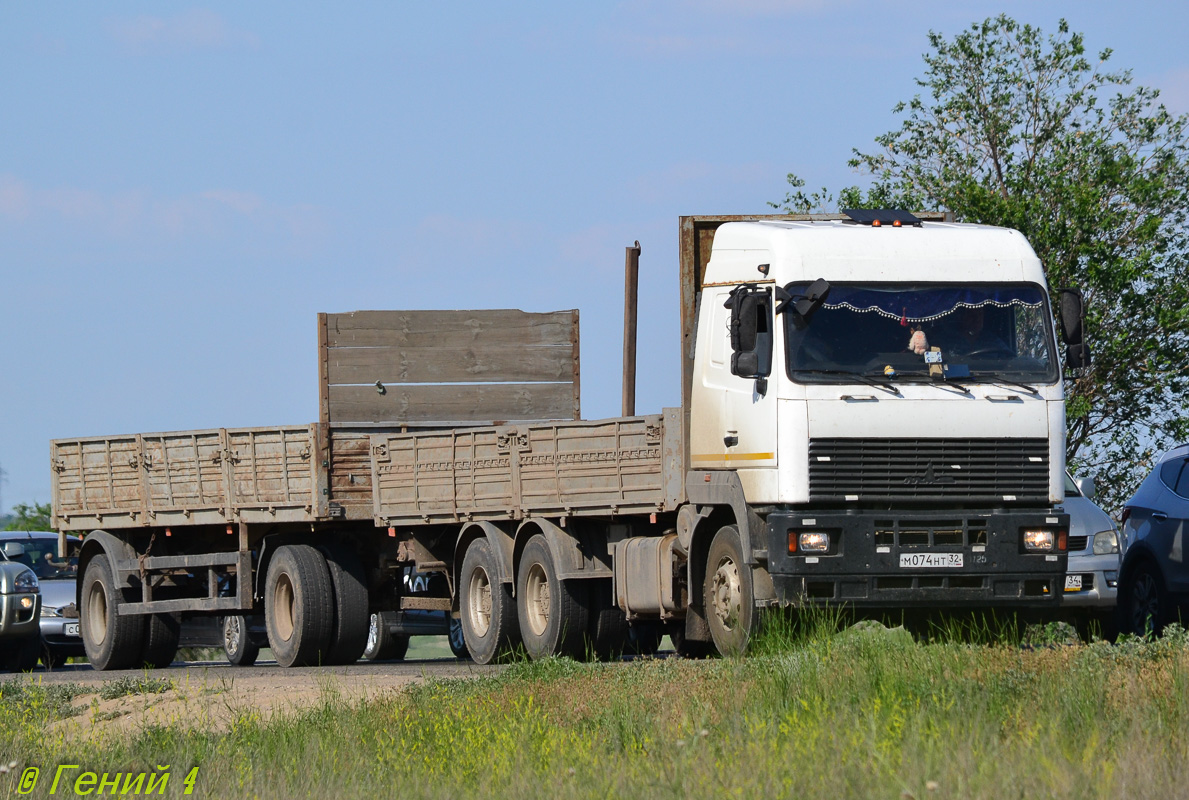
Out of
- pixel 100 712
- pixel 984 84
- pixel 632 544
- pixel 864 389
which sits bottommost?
pixel 100 712

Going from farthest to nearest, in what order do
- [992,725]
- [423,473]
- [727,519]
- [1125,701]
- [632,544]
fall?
[423,473], [632,544], [727,519], [1125,701], [992,725]

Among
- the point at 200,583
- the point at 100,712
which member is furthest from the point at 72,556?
the point at 100,712

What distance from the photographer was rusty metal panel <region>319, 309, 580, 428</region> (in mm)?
18719

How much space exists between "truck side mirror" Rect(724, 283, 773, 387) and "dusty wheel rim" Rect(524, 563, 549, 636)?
3823 millimetres

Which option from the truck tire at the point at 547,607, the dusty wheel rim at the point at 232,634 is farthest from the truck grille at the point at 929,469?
the dusty wheel rim at the point at 232,634

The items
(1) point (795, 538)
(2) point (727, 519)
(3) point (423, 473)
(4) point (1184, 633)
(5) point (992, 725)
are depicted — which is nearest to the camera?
(5) point (992, 725)

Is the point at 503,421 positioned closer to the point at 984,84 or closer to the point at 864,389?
the point at 864,389

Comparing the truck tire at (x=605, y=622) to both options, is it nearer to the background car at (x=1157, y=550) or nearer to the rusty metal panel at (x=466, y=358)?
the rusty metal panel at (x=466, y=358)

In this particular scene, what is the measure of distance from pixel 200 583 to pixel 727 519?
8.55m

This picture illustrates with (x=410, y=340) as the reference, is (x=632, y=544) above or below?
below

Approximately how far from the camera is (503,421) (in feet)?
61.5

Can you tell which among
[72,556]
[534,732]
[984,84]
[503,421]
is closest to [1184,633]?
[534,732]

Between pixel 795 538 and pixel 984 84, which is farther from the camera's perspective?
pixel 984 84

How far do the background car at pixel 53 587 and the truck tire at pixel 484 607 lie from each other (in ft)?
21.0
